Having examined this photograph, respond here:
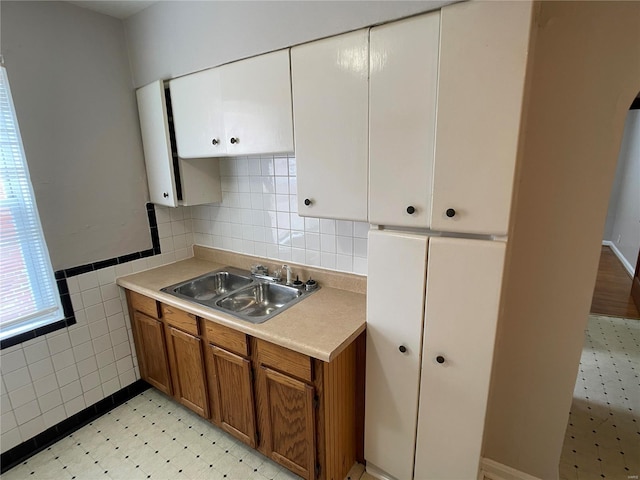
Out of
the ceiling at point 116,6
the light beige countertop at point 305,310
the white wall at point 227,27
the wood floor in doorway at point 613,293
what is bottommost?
the wood floor in doorway at point 613,293

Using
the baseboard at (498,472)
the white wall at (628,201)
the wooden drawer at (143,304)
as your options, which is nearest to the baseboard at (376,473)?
the baseboard at (498,472)

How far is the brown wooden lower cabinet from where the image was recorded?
Answer: 4.58 ft

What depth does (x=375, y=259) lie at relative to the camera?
133 cm

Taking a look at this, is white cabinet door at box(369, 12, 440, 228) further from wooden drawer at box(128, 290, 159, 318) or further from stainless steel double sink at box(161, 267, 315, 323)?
wooden drawer at box(128, 290, 159, 318)

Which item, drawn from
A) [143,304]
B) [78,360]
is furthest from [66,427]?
[143,304]

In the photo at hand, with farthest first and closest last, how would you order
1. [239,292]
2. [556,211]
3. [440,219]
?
[239,292] → [556,211] → [440,219]

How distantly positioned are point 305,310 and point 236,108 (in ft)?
3.54

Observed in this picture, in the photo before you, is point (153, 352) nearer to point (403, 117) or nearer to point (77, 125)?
point (77, 125)

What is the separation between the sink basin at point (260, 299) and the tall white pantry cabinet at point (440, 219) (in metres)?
0.69

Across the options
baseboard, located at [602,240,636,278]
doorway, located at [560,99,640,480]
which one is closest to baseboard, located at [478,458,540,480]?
doorway, located at [560,99,640,480]

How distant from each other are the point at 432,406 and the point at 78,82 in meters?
2.50

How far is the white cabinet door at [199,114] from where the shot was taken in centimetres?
167

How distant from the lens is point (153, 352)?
210 cm

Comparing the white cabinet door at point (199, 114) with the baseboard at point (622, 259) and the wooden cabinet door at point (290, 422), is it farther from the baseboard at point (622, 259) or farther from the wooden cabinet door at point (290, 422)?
the baseboard at point (622, 259)
